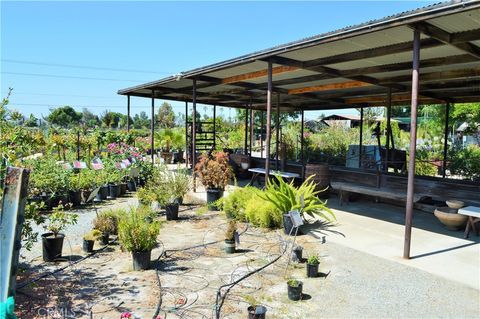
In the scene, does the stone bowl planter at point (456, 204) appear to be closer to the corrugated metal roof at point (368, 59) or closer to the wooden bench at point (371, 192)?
the wooden bench at point (371, 192)

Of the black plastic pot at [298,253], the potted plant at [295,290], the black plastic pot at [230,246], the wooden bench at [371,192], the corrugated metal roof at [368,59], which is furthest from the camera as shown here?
the wooden bench at [371,192]

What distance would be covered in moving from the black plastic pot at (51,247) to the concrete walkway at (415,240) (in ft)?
11.5

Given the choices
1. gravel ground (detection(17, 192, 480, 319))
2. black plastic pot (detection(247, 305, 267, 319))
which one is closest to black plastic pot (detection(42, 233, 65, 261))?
gravel ground (detection(17, 192, 480, 319))

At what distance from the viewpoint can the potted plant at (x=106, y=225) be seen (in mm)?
4973

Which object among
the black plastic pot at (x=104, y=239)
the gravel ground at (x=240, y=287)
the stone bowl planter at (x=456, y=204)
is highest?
the stone bowl planter at (x=456, y=204)

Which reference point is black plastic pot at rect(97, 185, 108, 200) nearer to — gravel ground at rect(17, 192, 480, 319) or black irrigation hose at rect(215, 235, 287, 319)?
gravel ground at rect(17, 192, 480, 319)

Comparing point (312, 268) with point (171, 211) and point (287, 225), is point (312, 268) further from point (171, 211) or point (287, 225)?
point (171, 211)

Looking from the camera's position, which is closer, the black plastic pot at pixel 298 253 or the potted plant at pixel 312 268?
the potted plant at pixel 312 268

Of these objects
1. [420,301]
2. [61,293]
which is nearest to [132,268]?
[61,293]

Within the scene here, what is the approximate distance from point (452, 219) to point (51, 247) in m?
5.48

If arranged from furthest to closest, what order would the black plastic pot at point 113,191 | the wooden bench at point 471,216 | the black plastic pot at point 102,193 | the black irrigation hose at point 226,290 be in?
1. the black plastic pot at point 113,191
2. the black plastic pot at point 102,193
3. the wooden bench at point 471,216
4. the black irrigation hose at point 226,290

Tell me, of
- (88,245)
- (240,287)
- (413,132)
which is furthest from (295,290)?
(88,245)

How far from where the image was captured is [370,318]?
2.93m

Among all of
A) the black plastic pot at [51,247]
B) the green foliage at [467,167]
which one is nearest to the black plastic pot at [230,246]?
the black plastic pot at [51,247]
